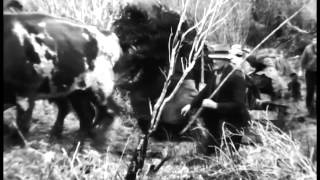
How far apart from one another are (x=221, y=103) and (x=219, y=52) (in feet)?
1.09

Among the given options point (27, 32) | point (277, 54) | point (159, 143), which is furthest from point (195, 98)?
point (27, 32)

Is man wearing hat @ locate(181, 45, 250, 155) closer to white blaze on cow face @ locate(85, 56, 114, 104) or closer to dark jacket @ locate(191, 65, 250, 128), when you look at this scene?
dark jacket @ locate(191, 65, 250, 128)

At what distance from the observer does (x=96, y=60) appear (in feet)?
10.1

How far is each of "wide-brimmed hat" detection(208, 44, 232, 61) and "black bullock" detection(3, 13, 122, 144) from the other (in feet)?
1.98

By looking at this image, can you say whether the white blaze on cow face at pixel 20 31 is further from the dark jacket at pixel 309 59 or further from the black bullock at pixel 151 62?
the dark jacket at pixel 309 59

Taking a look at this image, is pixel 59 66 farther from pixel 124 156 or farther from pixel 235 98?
pixel 235 98

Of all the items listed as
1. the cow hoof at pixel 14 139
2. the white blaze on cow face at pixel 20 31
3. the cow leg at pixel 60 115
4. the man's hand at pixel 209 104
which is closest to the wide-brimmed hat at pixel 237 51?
the man's hand at pixel 209 104

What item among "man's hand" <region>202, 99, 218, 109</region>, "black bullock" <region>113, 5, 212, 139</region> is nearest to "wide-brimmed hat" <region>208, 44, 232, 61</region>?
"black bullock" <region>113, 5, 212, 139</region>

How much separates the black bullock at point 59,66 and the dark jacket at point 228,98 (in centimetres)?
60

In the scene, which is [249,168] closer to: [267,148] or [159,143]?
[267,148]

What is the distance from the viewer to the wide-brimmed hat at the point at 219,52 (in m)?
3.29

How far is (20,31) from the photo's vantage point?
295 centimetres

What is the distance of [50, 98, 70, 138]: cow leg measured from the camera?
2979mm

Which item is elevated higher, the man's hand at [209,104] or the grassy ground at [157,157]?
the man's hand at [209,104]
